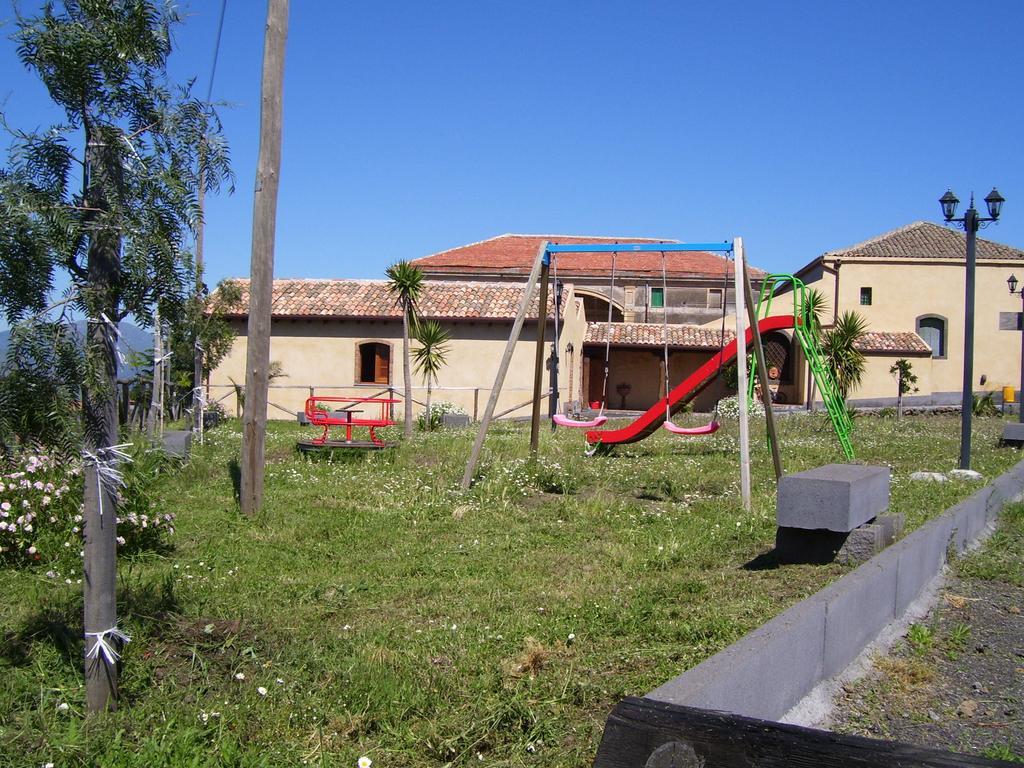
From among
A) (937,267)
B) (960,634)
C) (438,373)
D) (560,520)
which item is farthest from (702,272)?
(960,634)

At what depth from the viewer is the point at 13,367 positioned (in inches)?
150

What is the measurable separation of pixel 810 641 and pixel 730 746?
2.09 metres

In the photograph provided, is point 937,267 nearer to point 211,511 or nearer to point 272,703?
point 211,511

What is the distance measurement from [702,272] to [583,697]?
3982 centimetres

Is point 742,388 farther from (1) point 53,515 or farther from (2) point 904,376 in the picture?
(2) point 904,376

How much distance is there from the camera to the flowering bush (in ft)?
20.9

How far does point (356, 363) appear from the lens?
96.0 feet

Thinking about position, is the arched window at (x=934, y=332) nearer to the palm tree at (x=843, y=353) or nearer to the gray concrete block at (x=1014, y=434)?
the palm tree at (x=843, y=353)

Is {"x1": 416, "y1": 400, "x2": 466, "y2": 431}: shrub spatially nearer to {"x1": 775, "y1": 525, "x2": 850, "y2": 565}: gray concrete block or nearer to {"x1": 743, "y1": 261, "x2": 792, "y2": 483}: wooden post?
{"x1": 743, "y1": 261, "x2": 792, "y2": 483}: wooden post

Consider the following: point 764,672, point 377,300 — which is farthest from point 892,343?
point 764,672

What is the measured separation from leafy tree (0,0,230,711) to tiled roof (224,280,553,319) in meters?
23.4

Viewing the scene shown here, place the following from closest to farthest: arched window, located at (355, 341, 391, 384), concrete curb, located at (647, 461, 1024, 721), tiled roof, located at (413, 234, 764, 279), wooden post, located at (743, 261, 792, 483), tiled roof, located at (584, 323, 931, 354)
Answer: concrete curb, located at (647, 461, 1024, 721), wooden post, located at (743, 261, 792, 483), arched window, located at (355, 341, 391, 384), tiled roof, located at (584, 323, 931, 354), tiled roof, located at (413, 234, 764, 279)

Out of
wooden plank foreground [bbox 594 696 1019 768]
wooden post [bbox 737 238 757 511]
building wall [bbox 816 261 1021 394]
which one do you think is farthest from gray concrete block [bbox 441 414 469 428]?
building wall [bbox 816 261 1021 394]

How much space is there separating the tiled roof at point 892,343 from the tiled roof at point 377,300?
46.6 ft
